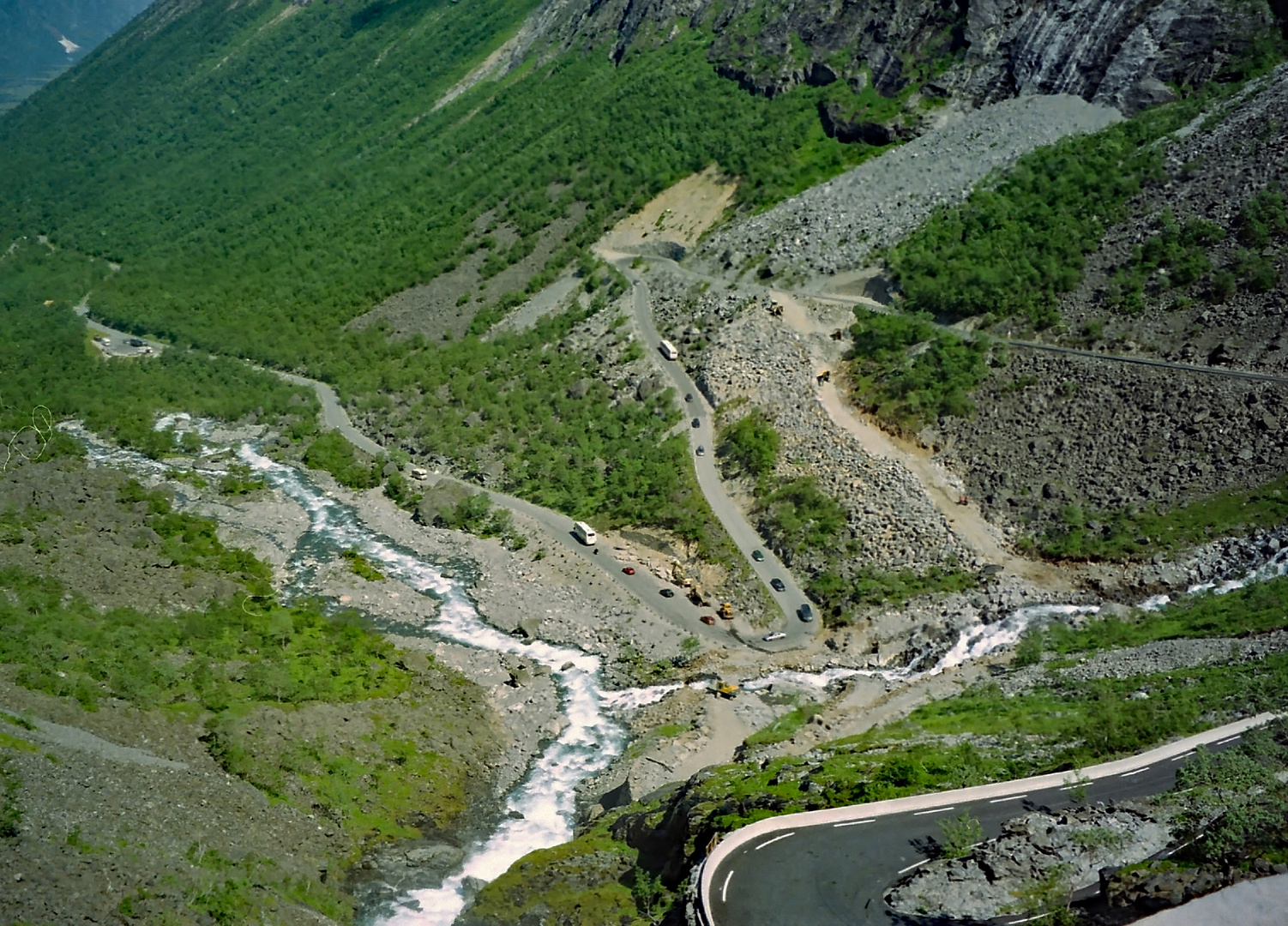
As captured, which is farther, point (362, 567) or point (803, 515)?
point (362, 567)

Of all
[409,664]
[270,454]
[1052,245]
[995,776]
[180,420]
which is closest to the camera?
[995,776]

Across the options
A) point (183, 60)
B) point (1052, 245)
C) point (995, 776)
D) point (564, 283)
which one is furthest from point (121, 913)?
point (183, 60)

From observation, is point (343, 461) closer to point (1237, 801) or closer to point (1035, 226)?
point (1035, 226)

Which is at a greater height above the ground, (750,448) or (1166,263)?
(750,448)

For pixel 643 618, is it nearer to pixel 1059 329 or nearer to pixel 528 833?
pixel 528 833

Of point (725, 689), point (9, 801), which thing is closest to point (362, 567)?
point (725, 689)

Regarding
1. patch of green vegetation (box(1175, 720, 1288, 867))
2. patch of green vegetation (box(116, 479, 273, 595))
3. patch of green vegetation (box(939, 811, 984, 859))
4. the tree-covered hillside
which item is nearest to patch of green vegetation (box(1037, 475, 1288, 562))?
patch of green vegetation (box(1175, 720, 1288, 867))

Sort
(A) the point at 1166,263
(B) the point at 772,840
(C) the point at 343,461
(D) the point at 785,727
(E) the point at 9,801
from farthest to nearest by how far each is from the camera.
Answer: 1. (C) the point at 343,461
2. (A) the point at 1166,263
3. (D) the point at 785,727
4. (E) the point at 9,801
5. (B) the point at 772,840
